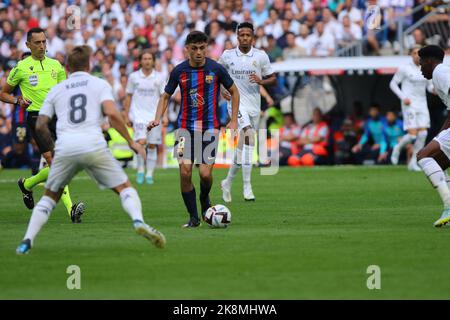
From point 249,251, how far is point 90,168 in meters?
1.88

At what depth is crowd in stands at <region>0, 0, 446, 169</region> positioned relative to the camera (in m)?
30.7

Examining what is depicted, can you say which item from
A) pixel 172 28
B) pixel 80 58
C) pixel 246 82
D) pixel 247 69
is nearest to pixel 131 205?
pixel 80 58

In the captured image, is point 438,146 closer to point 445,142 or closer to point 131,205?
point 445,142

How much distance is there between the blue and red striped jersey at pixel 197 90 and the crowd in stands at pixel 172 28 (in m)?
15.1

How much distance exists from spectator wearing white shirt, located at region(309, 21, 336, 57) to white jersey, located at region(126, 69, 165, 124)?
7888mm

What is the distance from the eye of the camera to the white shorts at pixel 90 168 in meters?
11.3

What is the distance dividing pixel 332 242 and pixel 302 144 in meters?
17.5

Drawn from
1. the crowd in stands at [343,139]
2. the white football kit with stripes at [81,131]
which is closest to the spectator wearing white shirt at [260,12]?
the crowd in stands at [343,139]

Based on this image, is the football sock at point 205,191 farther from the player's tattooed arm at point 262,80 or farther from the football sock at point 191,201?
the player's tattooed arm at point 262,80

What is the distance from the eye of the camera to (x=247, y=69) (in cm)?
1828

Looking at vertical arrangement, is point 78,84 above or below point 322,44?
below

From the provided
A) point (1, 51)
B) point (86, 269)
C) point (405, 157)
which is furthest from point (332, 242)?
point (1, 51)

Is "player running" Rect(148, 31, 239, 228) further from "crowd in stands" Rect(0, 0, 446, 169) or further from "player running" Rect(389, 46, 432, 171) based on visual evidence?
"crowd in stands" Rect(0, 0, 446, 169)

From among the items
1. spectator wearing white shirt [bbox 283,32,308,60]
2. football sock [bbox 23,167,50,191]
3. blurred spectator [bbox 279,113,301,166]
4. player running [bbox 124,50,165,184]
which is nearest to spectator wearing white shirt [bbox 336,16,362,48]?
spectator wearing white shirt [bbox 283,32,308,60]
